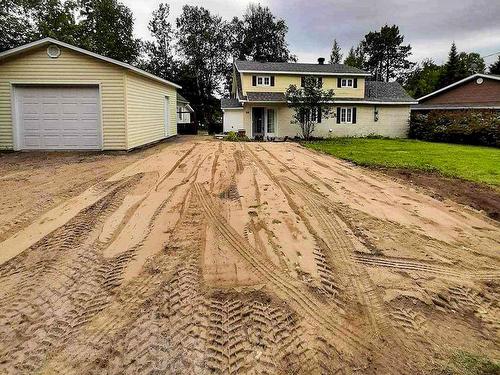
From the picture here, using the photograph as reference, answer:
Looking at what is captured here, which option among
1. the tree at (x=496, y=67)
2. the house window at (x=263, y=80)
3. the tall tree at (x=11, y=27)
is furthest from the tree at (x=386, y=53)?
the tall tree at (x=11, y=27)

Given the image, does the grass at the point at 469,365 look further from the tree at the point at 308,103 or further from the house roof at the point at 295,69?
the house roof at the point at 295,69

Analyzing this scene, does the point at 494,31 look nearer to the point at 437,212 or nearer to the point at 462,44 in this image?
the point at 462,44

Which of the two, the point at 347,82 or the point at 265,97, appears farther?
the point at 347,82

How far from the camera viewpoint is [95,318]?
299 centimetres

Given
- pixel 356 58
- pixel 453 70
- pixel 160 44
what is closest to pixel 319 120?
pixel 453 70

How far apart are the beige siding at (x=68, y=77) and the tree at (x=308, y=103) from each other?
34.4 feet

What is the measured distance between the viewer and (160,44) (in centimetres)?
3891

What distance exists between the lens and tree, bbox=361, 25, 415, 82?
46625 mm

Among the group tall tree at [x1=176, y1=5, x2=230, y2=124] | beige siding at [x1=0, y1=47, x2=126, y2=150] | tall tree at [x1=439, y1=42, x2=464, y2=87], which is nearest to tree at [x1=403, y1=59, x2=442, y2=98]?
tall tree at [x1=439, y1=42, x2=464, y2=87]

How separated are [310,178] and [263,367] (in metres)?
6.20

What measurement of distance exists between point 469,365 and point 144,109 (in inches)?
571

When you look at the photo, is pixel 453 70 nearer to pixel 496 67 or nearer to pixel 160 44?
pixel 496 67

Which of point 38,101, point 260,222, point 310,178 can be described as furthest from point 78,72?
point 260,222

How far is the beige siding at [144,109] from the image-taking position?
1317 centimetres
